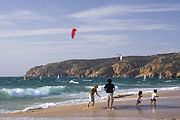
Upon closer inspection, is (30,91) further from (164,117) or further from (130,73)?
(130,73)

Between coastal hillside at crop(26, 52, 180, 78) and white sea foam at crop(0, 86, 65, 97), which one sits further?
coastal hillside at crop(26, 52, 180, 78)

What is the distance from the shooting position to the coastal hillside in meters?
131

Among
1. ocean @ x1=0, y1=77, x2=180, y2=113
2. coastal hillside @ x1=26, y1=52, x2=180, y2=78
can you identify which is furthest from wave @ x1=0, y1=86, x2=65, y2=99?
coastal hillside @ x1=26, y1=52, x2=180, y2=78

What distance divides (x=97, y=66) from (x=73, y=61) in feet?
61.2

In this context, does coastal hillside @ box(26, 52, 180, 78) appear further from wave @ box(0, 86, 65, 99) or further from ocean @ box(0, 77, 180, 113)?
wave @ box(0, 86, 65, 99)

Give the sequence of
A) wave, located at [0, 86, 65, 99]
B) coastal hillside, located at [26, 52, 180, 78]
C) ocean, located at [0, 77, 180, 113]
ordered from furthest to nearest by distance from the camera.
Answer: coastal hillside, located at [26, 52, 180, 78] → wave, located at [0, 86, 65, 99] → ocean, located at [0, 77, 180, 113]

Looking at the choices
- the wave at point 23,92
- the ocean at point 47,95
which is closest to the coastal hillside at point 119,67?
the ocean at point 47,95

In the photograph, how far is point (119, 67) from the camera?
503 feet

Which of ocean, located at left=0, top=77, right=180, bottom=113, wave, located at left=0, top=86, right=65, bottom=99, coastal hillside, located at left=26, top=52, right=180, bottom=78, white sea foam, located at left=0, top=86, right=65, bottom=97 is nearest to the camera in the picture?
ocean, located at left=0, top=77, right=180, bottom=113

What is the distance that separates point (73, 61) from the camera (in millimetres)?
177750

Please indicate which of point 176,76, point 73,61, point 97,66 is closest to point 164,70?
point 176,76

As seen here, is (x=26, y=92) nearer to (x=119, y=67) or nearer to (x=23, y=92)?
(x=23, y=92)

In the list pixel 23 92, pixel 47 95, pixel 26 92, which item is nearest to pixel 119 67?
pixel 26 92

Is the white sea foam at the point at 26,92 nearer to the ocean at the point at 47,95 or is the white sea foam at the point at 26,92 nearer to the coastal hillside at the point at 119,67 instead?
the ocean at the point at 47,95
